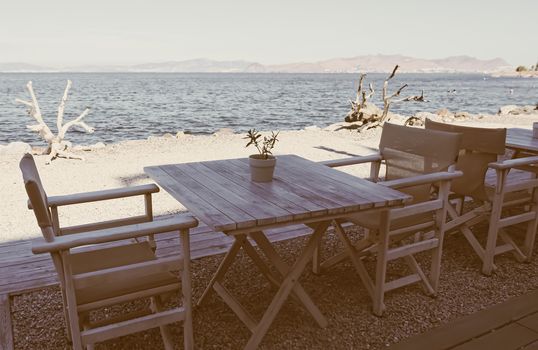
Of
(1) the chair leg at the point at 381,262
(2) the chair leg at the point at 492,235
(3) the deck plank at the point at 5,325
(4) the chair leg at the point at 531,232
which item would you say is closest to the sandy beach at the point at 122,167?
(3) the deck plank at the point at 5,325

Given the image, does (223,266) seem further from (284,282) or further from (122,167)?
(122,167)

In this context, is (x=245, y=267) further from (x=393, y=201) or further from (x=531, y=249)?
(x=531, y=249)

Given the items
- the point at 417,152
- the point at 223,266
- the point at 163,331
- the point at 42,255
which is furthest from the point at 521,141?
the point at 42,255

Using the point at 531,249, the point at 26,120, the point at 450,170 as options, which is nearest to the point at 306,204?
the point at 450,170

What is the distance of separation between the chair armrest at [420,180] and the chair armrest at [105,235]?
1.25 metres

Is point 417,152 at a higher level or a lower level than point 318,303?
higher

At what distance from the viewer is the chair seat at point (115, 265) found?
2.04 m

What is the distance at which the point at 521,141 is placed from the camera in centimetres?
408

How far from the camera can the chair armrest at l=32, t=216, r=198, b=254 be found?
73.3 inches

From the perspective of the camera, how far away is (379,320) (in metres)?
2.76

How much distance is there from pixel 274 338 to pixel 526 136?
134 inches

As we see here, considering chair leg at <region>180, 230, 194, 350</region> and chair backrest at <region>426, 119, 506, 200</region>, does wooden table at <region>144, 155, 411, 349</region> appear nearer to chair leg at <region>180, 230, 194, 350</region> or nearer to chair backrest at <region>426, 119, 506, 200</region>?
chair leg at <region>180, 230, 194, 350</region>

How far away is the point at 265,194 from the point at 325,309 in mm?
999

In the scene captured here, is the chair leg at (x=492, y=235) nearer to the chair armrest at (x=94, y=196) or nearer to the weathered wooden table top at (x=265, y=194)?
the weathered wooden table top at (x=265, y=194)
